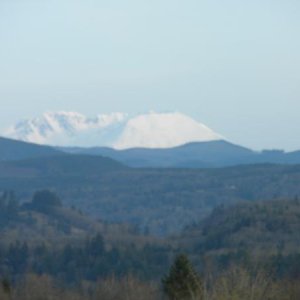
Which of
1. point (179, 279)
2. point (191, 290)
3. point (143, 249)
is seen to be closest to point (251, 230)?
point (143, 249)

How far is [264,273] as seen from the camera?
1492 inches

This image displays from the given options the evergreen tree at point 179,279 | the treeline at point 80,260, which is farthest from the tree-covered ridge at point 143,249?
the evergreen tree at point 179,279

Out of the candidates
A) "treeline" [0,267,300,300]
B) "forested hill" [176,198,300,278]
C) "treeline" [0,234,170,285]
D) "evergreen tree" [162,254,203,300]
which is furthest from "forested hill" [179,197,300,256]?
"evergreen tree" [162,254,203,300]

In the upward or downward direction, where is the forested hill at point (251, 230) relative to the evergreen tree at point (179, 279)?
downward

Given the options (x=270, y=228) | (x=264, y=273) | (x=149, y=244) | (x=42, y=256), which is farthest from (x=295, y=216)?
(x=264, y=273)

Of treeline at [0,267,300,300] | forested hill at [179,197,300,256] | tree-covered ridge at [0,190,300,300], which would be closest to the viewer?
treeline at [0,267,300,300]

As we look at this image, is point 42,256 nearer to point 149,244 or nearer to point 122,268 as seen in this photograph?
point 149,244

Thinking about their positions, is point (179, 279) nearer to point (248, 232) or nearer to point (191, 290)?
point (191, 290)

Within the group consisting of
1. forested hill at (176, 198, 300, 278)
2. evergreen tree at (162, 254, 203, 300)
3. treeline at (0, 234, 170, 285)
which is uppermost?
evergreen tree at (162, 254, 203, 300)

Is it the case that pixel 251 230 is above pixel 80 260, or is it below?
above

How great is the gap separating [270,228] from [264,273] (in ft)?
279

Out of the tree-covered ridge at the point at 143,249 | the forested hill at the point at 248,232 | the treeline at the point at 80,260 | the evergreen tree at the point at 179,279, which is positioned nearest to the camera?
the evergreen tree at the point at 179,279

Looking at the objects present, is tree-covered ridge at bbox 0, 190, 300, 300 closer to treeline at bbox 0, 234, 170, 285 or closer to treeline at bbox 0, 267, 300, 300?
treeline at bbox 0, 234, 170, 285

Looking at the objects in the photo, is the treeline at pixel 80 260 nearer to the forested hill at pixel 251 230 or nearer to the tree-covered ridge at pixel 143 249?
the tree-covered ridge at pixel 143 249
